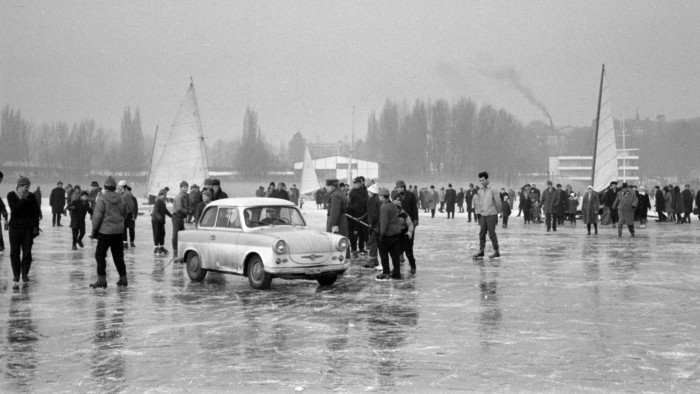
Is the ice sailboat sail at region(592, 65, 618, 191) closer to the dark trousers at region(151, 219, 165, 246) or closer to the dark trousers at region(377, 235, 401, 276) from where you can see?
the dark trousers at region(151, 219, 165, 246)

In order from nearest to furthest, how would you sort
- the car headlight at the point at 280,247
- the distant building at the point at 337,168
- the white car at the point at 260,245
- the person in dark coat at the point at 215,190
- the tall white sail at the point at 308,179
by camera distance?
the car headlight at the point at 280,247, the white car at the point at 260,245, the person in dark coat at the point at 215,190, the tall white sail at the point at 308,179, the distant building at the point at 337,168

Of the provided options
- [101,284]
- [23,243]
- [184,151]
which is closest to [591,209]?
[101,284]

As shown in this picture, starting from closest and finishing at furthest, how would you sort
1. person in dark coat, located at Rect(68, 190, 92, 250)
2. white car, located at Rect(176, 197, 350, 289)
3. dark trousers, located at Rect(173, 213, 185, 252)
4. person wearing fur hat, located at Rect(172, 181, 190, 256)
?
white car, located at Rect(176, 197, 350, 289) < person wearing fur hat, located at Rect(172, 181, 190, 256) < dark trousers, located at Rect(173, 213, 185, 252) < person in dark coat, located at Rect(68, 190, 92, 250)

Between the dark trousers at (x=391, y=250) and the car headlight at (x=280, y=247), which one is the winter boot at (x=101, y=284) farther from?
the dark trousers at (x=391, y=250)

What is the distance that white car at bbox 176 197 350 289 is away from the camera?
12.8 m

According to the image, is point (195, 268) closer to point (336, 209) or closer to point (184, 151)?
point (336, 209)

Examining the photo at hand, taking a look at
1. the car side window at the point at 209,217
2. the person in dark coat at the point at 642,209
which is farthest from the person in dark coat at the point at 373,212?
the person in dark coat at the point at 642,209

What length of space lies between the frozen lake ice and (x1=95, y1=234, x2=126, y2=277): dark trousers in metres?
0.40

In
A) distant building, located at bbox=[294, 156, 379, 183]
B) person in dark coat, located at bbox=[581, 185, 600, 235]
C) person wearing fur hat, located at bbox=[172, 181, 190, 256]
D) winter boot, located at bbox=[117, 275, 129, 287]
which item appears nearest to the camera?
winter boot, located at bbox=[117, 275, 129, 287]

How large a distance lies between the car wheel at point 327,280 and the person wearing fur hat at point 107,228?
11.1 ft

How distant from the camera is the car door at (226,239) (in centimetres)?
1352

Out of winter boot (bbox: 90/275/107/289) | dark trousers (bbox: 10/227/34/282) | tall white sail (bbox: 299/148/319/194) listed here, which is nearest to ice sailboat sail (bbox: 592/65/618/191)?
winter boot (bbox: 90/275/107/289)

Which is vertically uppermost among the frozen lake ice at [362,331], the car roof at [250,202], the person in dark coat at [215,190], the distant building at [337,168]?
the distant building at [337,168]

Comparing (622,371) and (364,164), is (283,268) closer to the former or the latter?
(622,371)
